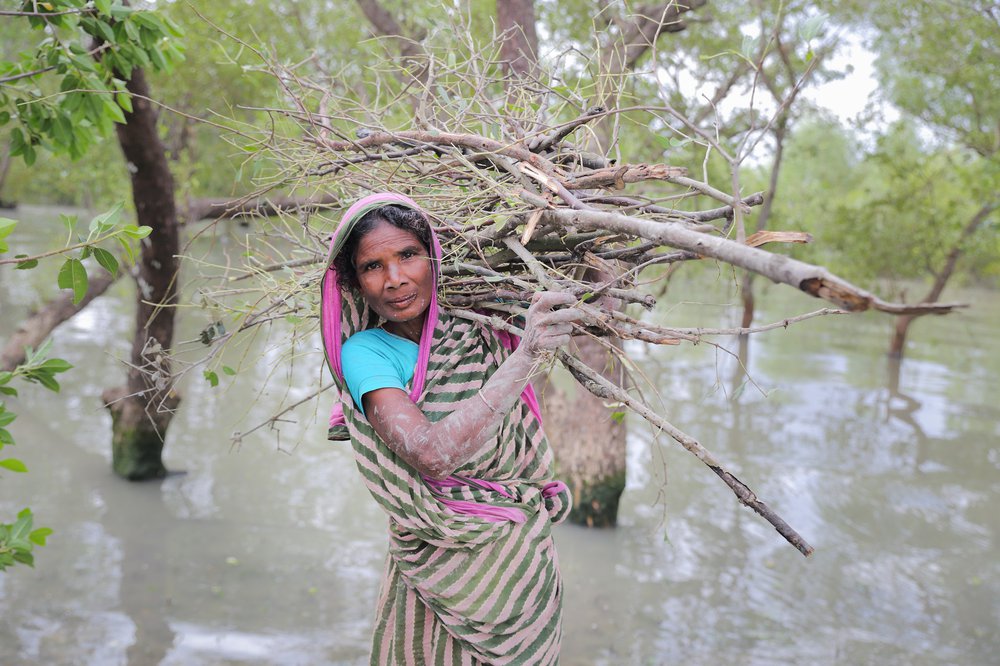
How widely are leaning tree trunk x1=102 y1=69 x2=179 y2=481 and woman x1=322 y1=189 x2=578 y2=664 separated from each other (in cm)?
255

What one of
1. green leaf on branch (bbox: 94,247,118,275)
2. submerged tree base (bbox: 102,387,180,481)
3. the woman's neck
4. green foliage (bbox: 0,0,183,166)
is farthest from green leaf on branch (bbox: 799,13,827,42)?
submerged tree base (bbox: 102,387,180,481)

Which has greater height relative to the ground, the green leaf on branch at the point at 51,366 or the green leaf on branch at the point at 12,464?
the green leaf on branch at the point at 51,366

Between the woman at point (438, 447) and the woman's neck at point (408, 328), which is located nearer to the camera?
the woman at point (438, 447)

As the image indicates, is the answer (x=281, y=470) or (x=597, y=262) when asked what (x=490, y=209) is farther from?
(x=281, y=470)

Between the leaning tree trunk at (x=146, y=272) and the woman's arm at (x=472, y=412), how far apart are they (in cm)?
277

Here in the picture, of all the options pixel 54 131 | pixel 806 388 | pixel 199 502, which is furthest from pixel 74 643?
pixel 806 388

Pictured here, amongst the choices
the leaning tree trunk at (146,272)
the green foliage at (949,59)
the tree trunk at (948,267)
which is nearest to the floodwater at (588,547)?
the leaning tree trunk at (146,272)

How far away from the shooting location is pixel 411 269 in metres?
1.65

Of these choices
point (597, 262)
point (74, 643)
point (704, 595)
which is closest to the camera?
point (597, 262)

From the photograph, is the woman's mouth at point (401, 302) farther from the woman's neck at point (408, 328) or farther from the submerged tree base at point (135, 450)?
the submerged tree base at point (135, 450)

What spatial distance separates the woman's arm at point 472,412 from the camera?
4.74ft

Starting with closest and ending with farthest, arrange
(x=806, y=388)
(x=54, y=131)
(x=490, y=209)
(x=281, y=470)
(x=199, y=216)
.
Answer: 1. (x=490, y=209)
2. (x=54, y=131)
3. (x=199, y=216)
4. (x=281, y=470)
5. (x=806, y=388)

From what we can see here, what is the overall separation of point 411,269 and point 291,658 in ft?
8.31

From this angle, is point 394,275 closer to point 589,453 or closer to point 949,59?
point 589,453
